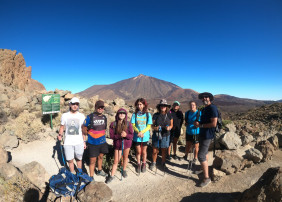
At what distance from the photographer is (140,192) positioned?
11.4ft

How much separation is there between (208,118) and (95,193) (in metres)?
2.71

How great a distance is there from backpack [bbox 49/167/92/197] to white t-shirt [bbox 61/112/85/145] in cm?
60

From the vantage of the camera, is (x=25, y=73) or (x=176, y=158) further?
(x=25, y=73)

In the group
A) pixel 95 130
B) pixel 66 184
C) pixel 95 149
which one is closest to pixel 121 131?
pixel 95 130

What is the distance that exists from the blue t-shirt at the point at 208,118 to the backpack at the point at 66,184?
8.41ft

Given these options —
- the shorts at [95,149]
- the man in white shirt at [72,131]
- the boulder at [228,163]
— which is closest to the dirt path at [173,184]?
the boulder at [228,163]

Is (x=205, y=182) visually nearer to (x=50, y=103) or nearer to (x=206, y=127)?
(x=206, y=127)

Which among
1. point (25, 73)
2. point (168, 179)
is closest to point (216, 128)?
point (168, 179)

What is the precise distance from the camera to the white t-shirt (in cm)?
321

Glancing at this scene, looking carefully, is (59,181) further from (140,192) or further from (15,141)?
(15,141)

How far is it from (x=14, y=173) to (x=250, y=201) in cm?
436

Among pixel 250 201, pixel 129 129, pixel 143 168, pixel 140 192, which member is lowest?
pixel 140 192

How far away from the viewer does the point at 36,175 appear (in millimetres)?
3211

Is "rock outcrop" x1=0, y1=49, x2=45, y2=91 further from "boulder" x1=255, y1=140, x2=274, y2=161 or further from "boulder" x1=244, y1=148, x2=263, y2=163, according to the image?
"boulder" x1=255, y1=140, x2=274, y2=161
